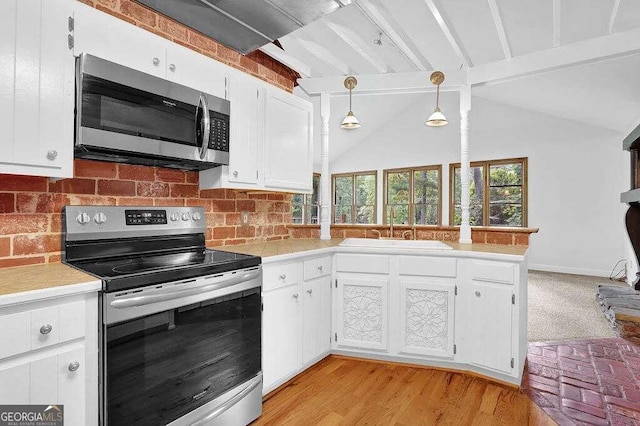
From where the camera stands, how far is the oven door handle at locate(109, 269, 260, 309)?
1357 millimetres

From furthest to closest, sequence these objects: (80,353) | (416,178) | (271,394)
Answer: (416,178), (271,394), (80,353)

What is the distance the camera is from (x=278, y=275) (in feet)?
7.11

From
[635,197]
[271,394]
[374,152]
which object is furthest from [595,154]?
[271,394]

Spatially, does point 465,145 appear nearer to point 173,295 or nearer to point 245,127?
point 245,127

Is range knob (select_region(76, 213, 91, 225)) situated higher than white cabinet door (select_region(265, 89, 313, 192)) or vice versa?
white cabinet door (select_region(265, 89, 313, 192))

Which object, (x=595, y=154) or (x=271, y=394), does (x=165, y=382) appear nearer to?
(x=271, y=394)

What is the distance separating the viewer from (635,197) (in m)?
4.36

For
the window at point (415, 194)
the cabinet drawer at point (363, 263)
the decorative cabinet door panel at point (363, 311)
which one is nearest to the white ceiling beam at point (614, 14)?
the cabinet drawer at point (363, 263)

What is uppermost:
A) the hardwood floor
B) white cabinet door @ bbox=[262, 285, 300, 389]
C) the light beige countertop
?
the light beige countertop

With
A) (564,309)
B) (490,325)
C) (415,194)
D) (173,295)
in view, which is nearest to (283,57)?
(173,295)

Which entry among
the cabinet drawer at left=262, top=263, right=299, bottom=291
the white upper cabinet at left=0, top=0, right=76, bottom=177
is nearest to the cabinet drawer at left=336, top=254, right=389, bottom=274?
the cabinet drawer at left=262, top=263, right=299, bottom=291

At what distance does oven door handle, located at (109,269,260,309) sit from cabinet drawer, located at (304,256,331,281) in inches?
21.9

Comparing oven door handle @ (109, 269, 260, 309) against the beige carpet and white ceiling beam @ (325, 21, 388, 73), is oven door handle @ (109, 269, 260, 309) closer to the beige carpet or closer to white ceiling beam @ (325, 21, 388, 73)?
white ceiling beam @ (325, 21, 388, 73)

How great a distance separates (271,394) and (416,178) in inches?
275
